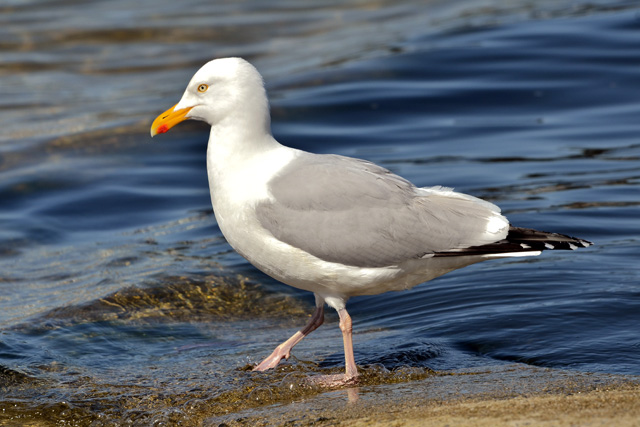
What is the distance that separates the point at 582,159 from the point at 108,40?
34.0 ft

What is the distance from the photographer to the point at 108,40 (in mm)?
17547

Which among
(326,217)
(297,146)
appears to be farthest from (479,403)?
(297,146)

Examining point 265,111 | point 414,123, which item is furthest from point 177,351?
point 414,123

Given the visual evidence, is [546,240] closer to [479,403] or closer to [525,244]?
[525,244]

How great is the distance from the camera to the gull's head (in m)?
5.48

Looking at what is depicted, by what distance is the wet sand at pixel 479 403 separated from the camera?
13.1 feet

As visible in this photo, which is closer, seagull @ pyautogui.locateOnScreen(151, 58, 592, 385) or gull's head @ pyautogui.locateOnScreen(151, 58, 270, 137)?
seagull @ pyautogui.locateOnScreen(151, 58, 592, 385)

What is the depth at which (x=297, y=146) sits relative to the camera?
11.8 m

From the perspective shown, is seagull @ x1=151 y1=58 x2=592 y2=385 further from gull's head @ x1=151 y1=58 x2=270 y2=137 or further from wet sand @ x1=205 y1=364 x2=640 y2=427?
wet sand @ x1=205 y1=364 x2=640 y2=427

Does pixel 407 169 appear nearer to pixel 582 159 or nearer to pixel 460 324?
pixel 582 159

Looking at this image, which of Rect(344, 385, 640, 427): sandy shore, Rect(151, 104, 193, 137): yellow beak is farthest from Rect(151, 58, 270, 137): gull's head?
Rect(344, 385, 640, 427): sandy shore

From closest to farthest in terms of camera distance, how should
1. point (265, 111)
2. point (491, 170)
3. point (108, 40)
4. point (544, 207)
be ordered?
1. point (265, 111)
2. point (544, 207)
3. point (491, 170)
4. point (108, 40)

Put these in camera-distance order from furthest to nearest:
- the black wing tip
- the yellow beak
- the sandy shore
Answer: the yellow beak < the black wing tip < the sandy shore

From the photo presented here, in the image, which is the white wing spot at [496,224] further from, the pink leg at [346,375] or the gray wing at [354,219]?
the pink leg at [346,375]
